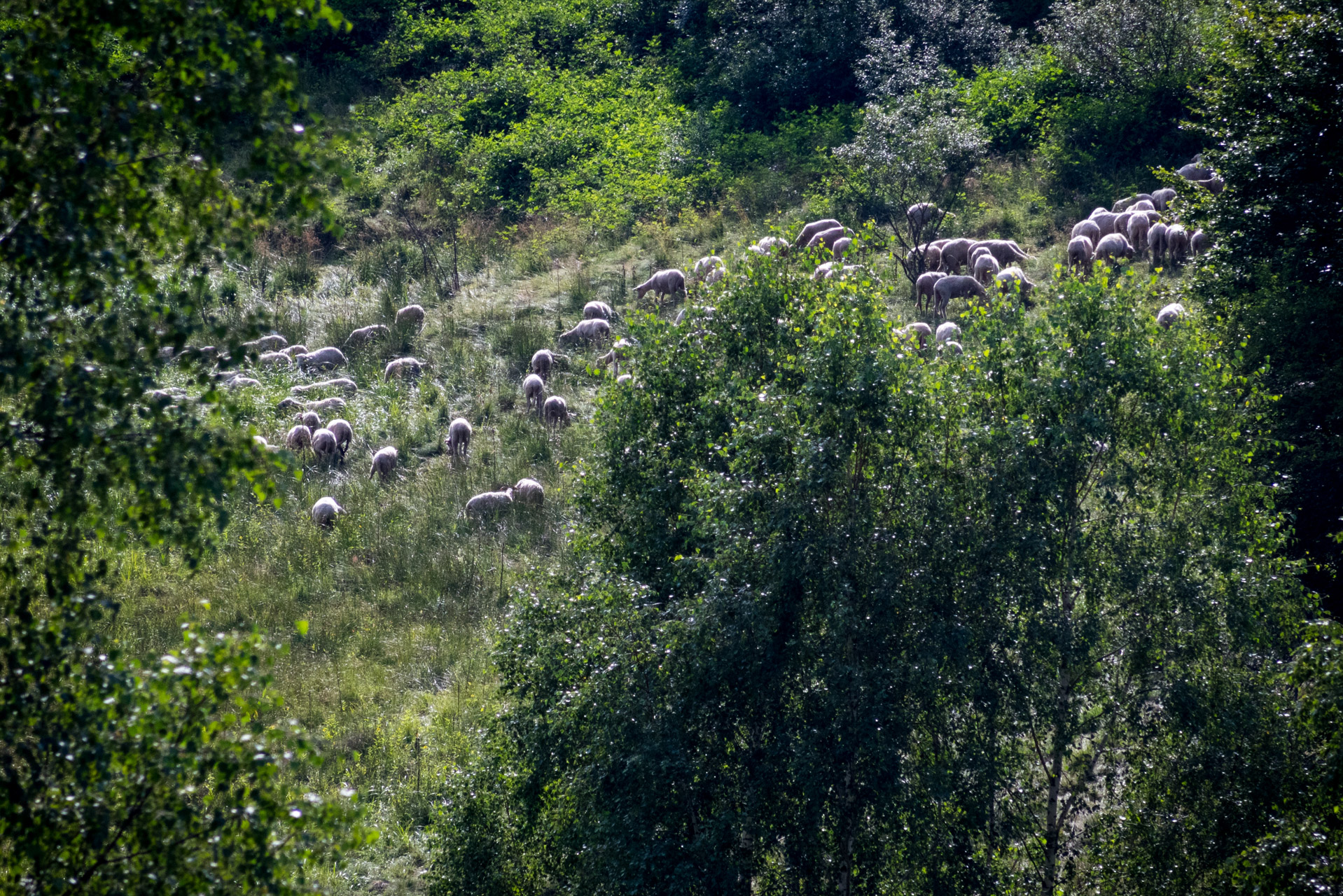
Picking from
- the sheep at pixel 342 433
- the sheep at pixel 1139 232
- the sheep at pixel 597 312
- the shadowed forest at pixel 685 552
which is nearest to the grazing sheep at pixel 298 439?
the shadowed forest at pixel 685 552

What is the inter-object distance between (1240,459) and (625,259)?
23173 millimetres

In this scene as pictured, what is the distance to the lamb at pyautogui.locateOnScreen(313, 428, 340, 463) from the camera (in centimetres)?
2267

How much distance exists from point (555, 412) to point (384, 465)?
394 cm

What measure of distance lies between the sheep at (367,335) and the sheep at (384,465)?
697 cm

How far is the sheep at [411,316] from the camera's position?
29.3 meters

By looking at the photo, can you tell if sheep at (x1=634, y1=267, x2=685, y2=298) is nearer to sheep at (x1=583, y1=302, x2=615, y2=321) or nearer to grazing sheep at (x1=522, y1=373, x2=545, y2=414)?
sheep at (x1=583, y1=302, x2=615, y2=321)

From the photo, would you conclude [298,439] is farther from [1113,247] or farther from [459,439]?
[1113,247]

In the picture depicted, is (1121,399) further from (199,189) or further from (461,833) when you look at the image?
(199,189)

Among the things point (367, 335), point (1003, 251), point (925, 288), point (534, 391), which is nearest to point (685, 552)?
point (534, 391)

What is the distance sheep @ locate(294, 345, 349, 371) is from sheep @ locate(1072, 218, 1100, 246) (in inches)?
743

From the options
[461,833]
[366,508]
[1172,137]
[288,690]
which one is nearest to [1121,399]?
[461,833]

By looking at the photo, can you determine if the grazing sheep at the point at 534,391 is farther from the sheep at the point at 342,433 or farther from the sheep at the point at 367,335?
the sheep at the point at 367,335

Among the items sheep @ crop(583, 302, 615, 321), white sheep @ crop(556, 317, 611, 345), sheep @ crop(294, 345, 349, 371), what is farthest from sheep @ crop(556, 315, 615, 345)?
sheep @ crop(294, 345, 349, 371)

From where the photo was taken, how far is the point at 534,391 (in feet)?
Answer: 80.5
